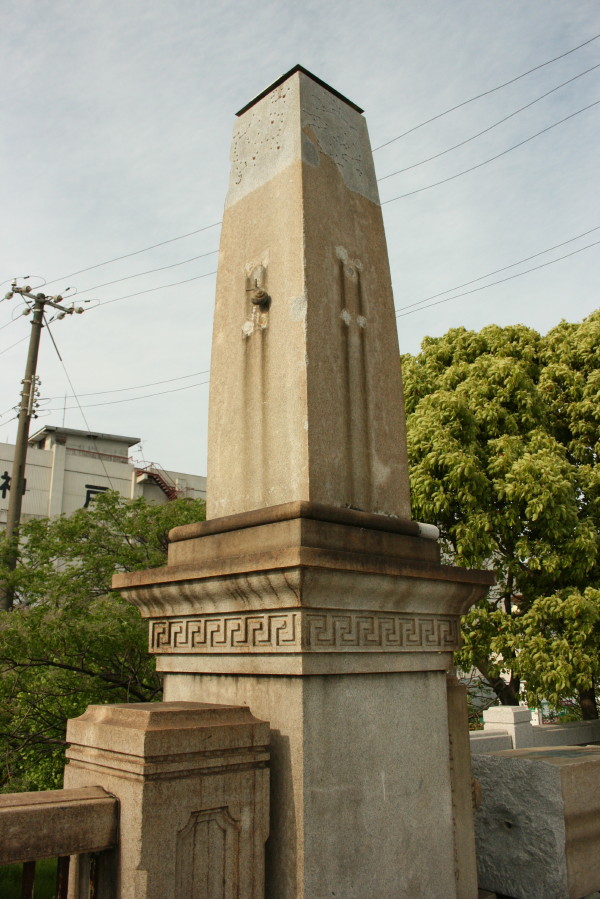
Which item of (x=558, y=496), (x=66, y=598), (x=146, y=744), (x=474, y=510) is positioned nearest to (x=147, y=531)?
(x=66, y=598)

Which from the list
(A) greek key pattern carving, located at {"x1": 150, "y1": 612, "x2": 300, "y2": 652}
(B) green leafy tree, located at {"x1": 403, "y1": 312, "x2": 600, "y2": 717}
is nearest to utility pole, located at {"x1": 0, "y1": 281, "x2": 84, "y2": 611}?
(B) green leafy tree, located at {"x1": 403, "y1": 312, "x2": 600, "y2": 717}

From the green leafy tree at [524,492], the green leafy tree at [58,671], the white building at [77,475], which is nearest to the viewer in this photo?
the green leafy tree at [58,671]

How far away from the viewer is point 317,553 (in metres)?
3.07

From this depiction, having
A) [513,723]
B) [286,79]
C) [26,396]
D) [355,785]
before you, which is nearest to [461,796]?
[355,785]

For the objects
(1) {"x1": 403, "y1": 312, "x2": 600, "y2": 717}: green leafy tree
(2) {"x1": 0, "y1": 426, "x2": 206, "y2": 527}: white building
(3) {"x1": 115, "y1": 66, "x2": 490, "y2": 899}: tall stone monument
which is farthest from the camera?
(2) {"x1": 0, "y1": 426, "x2": 206, "y2": 527}: white building

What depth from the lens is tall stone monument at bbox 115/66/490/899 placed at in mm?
3119

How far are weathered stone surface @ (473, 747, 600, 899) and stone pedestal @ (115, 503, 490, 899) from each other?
66cm

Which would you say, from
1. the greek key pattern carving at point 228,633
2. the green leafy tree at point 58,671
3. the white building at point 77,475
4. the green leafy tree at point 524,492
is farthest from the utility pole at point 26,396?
the white building at point 77,475

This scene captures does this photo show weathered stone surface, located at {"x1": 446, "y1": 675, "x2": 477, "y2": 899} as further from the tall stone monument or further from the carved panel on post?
the carved panel on post

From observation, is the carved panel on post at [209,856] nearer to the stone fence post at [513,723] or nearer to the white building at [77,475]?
the stone fence post at [513,723]

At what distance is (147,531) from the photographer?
1294 centimetres

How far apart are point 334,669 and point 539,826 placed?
1927mm

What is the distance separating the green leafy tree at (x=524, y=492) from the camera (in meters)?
11.0

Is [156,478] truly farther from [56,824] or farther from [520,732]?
[56,824]
